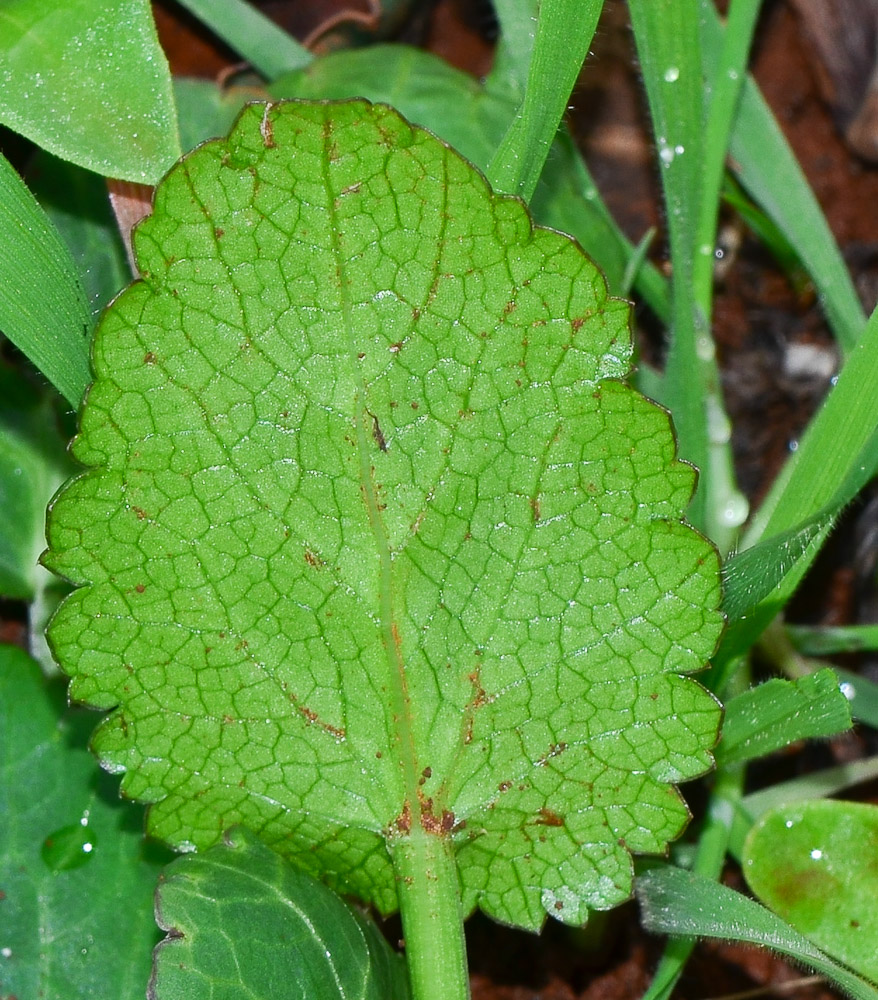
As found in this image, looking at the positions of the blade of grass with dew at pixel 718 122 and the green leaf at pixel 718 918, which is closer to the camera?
the green leaf at pixel 718 918

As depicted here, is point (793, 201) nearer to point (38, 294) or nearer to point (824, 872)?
point (824, 872)

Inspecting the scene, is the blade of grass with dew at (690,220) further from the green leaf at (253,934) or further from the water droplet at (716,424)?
the green leaf at (253,934)

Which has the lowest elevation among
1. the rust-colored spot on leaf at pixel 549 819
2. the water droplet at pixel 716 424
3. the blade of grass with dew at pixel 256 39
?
the rust-colored spot on leaf at pixel 549 819

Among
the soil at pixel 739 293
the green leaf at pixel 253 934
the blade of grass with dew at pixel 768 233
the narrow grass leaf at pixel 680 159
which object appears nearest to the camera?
the green leaf at pixel 253 934

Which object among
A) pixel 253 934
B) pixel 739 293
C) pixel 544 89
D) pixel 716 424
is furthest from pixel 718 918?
pixel 739 293

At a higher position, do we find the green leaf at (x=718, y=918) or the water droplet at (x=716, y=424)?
the water droplet at (x=716, y=424)

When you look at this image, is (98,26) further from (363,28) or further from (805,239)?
(805,239)

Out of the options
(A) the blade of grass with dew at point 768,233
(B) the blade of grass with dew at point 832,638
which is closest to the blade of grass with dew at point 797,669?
(B) the blade of grass with dew at point 832,638
